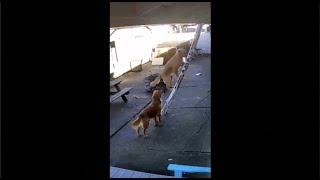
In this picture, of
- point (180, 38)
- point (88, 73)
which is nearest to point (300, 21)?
point (88, 73)

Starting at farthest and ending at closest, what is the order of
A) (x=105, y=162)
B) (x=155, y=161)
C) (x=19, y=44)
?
(x=155, y=161), (x=105, y=162), (x=19, y=44)

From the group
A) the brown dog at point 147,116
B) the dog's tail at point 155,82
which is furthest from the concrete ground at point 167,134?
the dog's tail at point 155,82

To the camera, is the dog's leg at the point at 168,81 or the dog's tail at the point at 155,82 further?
the dog's tail at the point at 155,82

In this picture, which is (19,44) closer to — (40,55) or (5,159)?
(40,55)

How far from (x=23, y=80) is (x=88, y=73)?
9.9 inches

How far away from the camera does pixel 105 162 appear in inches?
51.7

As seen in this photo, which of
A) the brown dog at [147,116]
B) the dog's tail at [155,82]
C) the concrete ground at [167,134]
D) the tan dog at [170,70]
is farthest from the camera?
the dog's tail at [155,82]

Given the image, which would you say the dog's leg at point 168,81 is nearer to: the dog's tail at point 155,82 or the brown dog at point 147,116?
the dog's tail at point 155,82

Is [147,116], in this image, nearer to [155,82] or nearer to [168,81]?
[168,81]

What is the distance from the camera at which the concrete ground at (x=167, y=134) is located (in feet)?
10.7

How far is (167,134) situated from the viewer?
402 centimetres

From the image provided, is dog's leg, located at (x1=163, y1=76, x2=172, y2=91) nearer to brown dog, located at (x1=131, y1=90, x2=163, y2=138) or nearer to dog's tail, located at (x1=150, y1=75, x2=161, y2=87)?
dog's tail, located at (x1=150, y1=75, x2=161, y2=87)

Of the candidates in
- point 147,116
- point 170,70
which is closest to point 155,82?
point 170,70

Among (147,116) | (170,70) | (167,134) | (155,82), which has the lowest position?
(167,134)
